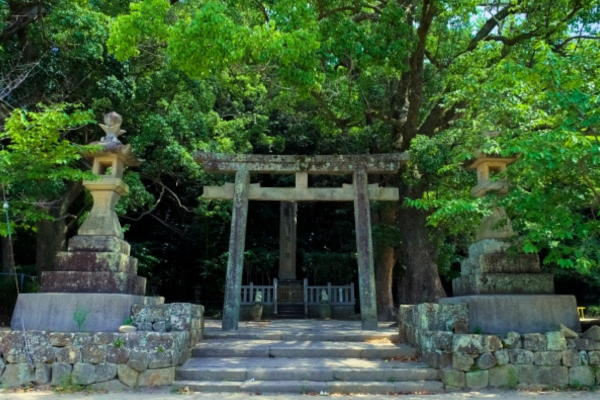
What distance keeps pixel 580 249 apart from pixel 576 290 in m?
17.9

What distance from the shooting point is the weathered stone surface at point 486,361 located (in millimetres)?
5754

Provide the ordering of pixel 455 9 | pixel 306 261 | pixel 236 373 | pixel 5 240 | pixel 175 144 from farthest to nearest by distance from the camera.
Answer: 1. pixel 306 261
2. pixel 5 240
3. pixel 175 144
4. pixel 455 9
5. pixel 236 373

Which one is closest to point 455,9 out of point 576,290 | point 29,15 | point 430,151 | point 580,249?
point 430,151

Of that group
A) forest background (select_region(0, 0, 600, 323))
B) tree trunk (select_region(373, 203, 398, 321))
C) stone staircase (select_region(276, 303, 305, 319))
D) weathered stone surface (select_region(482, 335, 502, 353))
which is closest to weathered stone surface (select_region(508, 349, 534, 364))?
weathered stone surface (select_region(482, 335, 502, 353))

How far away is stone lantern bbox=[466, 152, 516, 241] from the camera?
267 inches

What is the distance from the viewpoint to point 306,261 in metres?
19.5

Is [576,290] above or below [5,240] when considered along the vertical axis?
below

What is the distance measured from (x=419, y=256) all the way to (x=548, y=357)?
606 cm

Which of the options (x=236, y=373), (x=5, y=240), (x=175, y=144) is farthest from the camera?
(x=5, y=240)

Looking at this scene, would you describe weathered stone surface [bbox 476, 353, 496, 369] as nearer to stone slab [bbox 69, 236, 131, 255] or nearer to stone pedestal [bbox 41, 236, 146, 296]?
stone pedestal [bbox 41, 236, 146, 296]

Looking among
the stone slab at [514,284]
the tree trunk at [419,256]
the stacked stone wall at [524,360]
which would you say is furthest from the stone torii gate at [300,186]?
the stacked stone wall at [524,360]

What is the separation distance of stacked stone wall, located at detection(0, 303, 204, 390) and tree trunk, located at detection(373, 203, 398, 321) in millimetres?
8879

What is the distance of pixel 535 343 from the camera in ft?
19.0

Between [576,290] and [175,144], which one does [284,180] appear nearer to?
[175,144]
